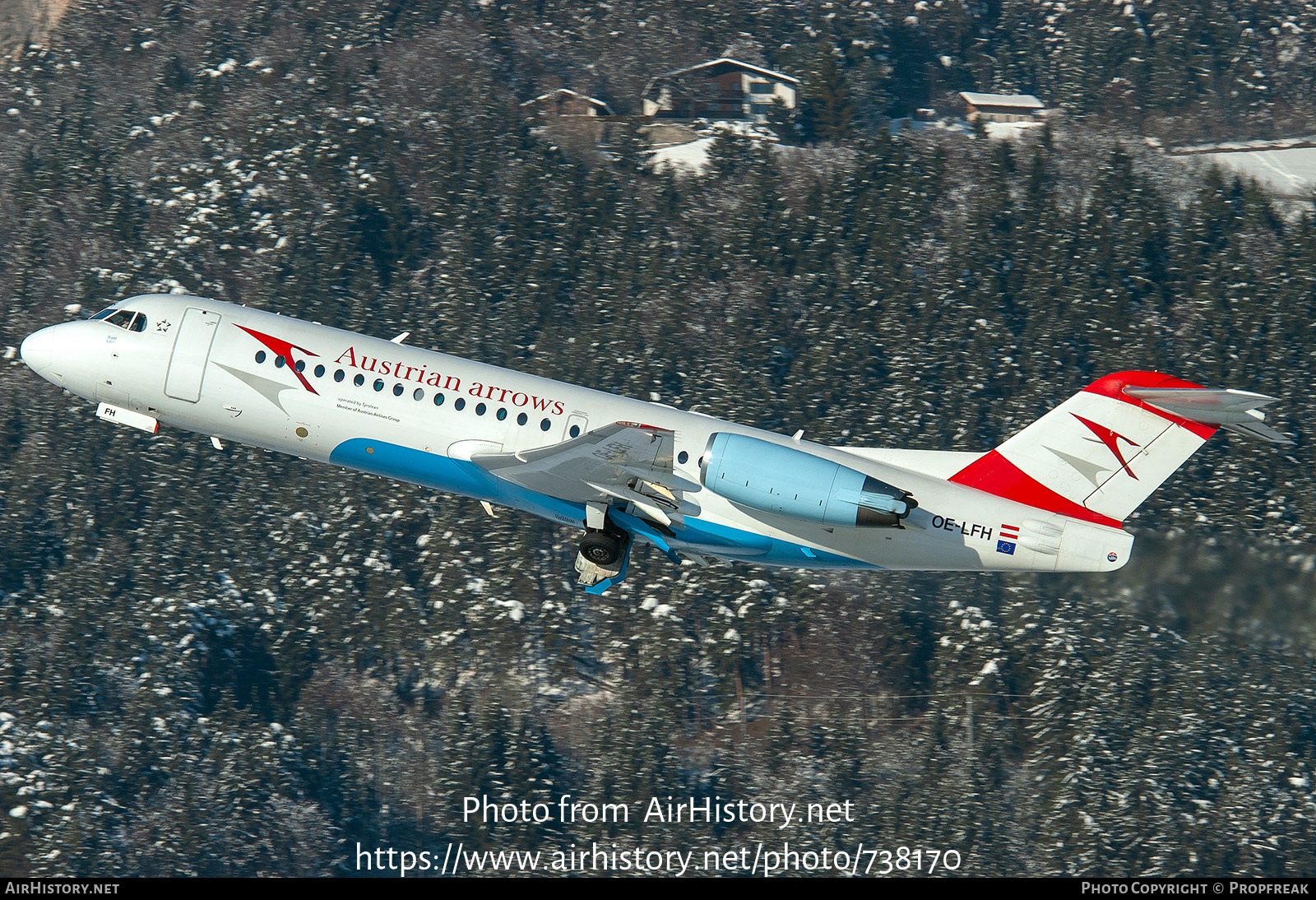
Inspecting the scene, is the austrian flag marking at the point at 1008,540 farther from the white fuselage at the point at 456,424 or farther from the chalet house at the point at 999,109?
the chalet house at the point at 999,109

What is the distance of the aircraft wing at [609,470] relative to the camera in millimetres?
26203

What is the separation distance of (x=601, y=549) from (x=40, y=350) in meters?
12.3

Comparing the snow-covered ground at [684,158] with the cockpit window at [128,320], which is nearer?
the cockpit window at [128,320]

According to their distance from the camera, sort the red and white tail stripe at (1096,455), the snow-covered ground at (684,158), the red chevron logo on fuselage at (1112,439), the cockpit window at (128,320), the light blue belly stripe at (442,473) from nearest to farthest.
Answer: the red and white tail stripe at (1096,455) < the red chevron logo on fuselage at (1112,439) < the light blue belly stripe at (442,473) < the cockpit window at (128,320) < the snow-covered ground at (684,158)

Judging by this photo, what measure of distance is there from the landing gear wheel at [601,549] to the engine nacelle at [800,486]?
296cm

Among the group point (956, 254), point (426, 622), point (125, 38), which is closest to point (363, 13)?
point (125, 38)

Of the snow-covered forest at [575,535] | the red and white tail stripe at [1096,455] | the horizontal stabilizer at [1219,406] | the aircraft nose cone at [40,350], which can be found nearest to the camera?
the horizontal stabilizer at [1219,406]

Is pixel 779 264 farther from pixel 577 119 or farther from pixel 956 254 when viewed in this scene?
pixel 577 119

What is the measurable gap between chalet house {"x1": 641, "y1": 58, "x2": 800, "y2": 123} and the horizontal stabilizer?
60.4 metres

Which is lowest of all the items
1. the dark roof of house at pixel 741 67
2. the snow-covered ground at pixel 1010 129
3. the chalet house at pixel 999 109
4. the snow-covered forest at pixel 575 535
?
the snow-covered forest at pixel 575 535

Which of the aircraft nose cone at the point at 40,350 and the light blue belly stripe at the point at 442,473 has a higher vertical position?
the aircraft nose cone at the point at 40,350

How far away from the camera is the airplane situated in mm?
27516

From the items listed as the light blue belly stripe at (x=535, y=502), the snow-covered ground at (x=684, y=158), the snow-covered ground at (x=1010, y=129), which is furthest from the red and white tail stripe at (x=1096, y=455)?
the snow-covered ground at (x=1010, y=129)

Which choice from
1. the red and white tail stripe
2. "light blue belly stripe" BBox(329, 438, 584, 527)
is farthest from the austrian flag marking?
"light blue belly stripe" BBox(329, 438, 584, 527)
